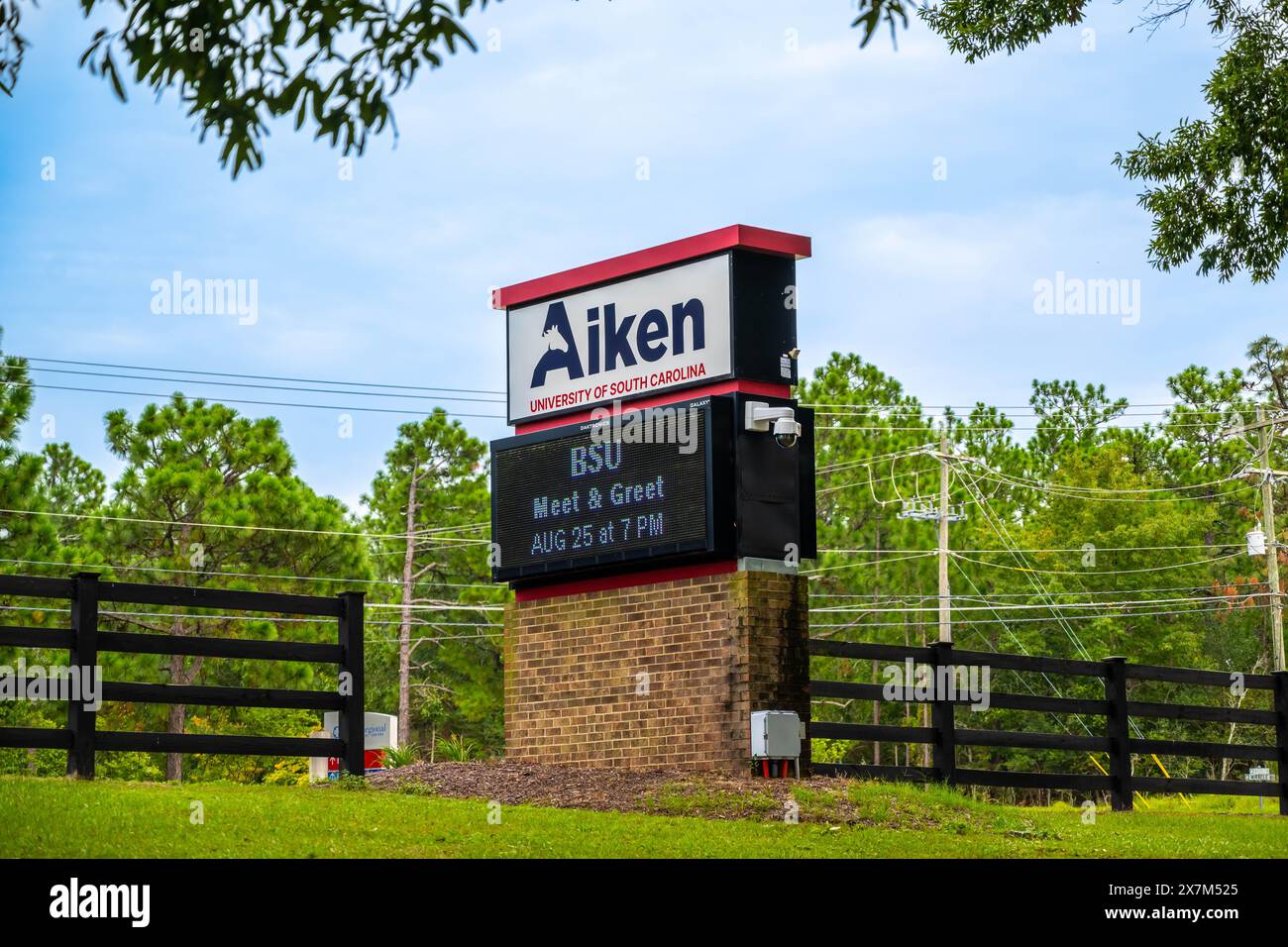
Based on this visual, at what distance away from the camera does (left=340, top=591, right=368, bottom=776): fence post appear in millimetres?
14398

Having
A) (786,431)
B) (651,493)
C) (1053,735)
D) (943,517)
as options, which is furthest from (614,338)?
(943,517)

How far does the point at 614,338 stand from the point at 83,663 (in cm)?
620

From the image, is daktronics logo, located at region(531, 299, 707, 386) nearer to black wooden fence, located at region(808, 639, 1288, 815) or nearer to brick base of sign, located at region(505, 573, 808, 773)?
brick base of sign, located at region(505, 573, 808, 773)

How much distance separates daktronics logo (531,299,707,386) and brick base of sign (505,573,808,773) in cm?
232

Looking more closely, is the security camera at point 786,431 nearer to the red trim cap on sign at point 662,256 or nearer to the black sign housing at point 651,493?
the black sign housing at point 651,493

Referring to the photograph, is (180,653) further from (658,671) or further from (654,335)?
(654,335)

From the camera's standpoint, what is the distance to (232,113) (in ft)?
24.4

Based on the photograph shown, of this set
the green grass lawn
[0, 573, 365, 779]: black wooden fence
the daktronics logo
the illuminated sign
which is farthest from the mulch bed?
the daktronics logo

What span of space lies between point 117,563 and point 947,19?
26.3 m

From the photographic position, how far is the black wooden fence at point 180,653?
12812 millimetres

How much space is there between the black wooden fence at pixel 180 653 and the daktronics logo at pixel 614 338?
11.7 feet

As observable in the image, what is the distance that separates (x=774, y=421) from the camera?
15.2m
